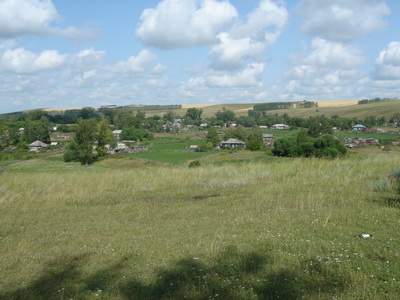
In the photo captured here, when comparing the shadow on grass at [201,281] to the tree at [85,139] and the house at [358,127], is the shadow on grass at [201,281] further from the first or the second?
the house at [358,127]

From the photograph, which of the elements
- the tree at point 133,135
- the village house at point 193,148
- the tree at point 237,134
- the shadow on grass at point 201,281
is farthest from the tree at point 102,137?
the shadow on grass at point 201,281

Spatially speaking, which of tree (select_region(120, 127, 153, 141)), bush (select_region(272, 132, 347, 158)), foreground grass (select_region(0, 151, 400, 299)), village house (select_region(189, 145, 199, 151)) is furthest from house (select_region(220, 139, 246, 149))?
foreground grass (select_region(0, 151, 400, 299))

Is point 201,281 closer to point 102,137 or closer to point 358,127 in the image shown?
point 102,137

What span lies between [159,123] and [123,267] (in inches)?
6182

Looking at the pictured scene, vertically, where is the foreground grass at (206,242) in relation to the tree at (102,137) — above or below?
above

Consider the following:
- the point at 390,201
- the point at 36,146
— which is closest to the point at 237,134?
the point at 36,146

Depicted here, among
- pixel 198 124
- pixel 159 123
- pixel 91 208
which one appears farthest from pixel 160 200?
pixel 198 124

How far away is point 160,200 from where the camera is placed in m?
12.0

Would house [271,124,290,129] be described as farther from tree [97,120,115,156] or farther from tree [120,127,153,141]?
tree [97,120,115,156]

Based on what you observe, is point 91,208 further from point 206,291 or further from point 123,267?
point 206,291

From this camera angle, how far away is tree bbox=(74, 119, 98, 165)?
71500mm

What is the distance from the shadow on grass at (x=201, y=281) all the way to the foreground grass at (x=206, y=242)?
15 mm

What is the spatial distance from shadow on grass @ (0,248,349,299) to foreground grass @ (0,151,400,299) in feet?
0.05

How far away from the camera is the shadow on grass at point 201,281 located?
4.72 m
